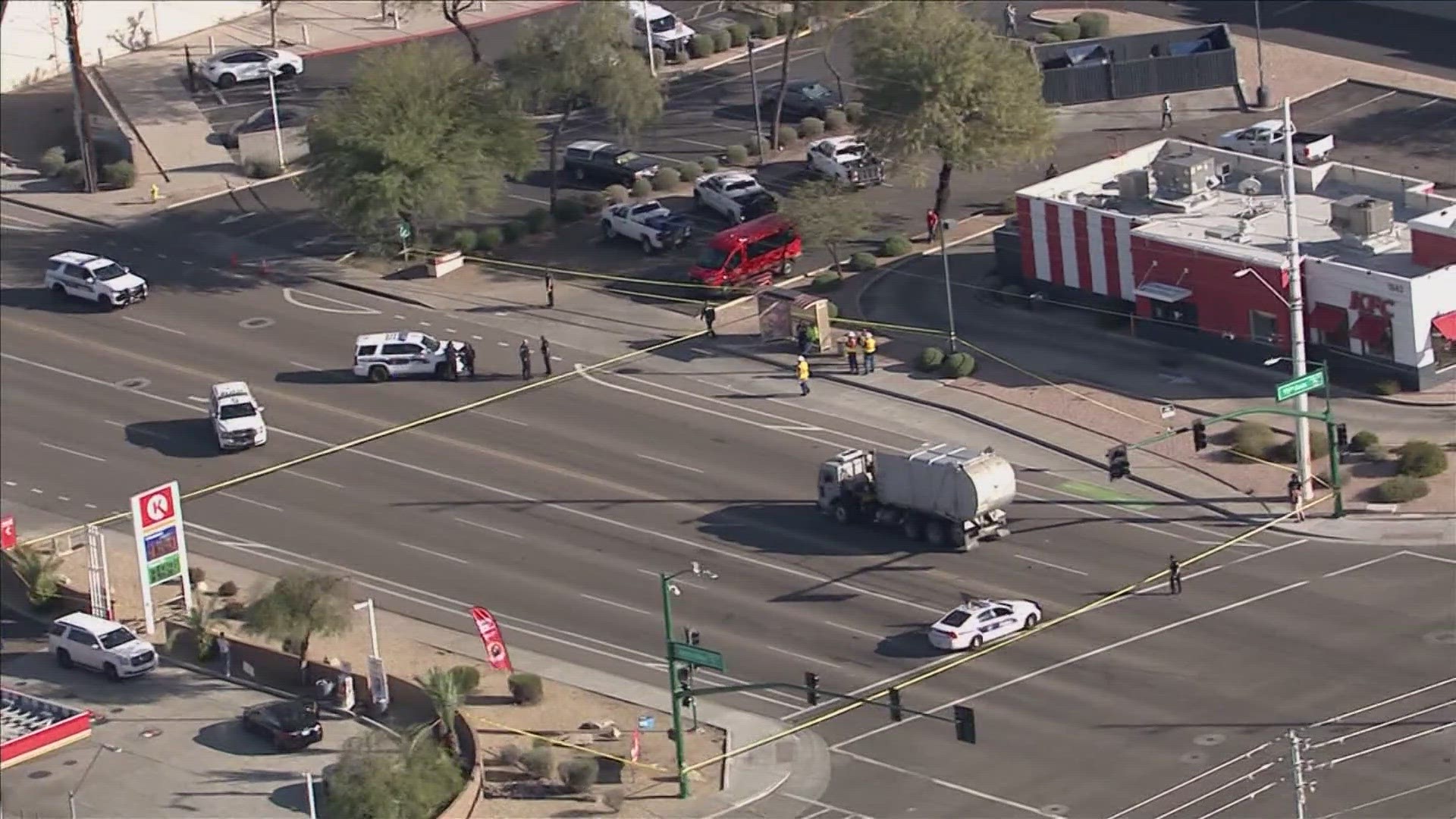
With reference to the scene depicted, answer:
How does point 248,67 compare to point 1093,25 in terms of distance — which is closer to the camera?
point 1093,25

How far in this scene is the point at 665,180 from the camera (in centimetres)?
12444

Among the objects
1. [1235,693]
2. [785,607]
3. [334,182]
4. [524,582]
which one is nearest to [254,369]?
[334,182]

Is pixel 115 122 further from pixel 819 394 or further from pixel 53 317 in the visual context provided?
pixel 819 394

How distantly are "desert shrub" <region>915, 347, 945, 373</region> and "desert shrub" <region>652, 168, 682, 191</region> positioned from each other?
69.6ft

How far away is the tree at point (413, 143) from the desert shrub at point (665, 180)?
7089 mm

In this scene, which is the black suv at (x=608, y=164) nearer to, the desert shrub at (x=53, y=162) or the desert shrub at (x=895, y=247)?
the desert shrub at (x=895, y=247)

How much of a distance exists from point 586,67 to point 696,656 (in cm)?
4527

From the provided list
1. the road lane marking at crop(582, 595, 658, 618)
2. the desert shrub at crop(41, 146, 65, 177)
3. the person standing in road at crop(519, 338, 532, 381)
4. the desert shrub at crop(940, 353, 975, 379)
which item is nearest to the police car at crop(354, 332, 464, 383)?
the person standing in road at crop(519, 338, 532, 381)

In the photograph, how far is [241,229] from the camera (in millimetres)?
123812

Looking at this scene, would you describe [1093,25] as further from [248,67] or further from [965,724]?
[965,724]

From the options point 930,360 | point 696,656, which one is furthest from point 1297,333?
point 696,656

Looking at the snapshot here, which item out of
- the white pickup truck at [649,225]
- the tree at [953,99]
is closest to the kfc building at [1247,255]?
the tree at [953,99]

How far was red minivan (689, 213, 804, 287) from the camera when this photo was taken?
373 ft

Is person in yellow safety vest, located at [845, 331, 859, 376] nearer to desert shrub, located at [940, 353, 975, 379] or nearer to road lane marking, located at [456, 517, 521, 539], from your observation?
desert shrub, located at [940, 353, 975, 379]
